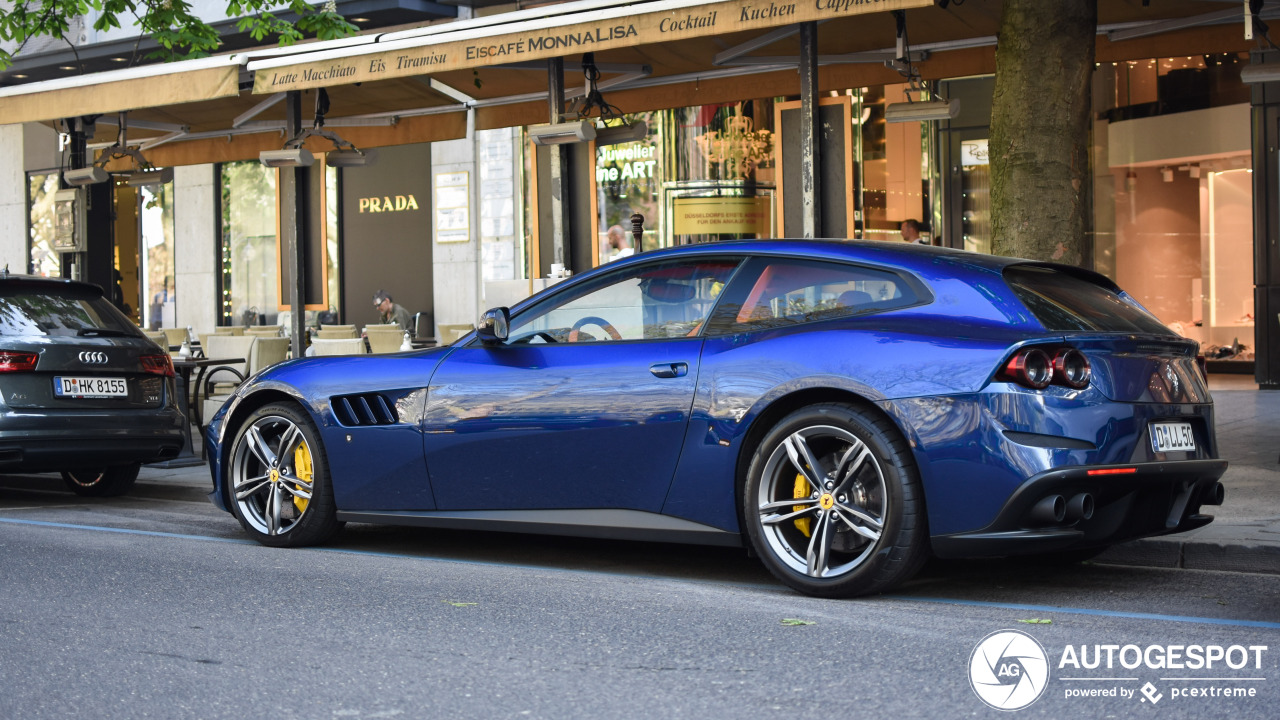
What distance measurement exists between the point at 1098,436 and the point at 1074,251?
3.34 meters

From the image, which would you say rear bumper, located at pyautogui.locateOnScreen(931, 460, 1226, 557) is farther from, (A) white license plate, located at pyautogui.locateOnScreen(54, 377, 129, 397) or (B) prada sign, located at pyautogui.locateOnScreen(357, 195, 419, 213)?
(B) prada sign, located at pyautogui.locateOnScreen(357, 195, 419, 213)

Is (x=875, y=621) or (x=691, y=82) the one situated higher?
(x=691, y=82)

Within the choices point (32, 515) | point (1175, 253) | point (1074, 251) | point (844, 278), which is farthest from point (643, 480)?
point (1175, 253)

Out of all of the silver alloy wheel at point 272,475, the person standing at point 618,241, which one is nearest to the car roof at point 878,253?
the silver alloy wheel at point 272,475

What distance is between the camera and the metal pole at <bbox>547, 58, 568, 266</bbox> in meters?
11.2

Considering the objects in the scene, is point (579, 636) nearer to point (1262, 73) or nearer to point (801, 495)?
point (801, 495)

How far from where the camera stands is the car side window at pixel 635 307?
19.6 ft

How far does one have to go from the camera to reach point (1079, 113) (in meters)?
8.11

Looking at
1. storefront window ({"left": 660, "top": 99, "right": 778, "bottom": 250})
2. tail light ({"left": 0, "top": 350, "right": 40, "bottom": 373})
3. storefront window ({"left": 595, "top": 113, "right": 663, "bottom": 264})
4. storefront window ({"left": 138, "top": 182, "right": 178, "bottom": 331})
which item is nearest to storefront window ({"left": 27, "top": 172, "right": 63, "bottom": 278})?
storefront window ({"left": 138, "top": 182, "right": 178, "bottom": 331})

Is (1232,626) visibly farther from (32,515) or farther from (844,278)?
(32,515)

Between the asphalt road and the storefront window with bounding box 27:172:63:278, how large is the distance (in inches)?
935

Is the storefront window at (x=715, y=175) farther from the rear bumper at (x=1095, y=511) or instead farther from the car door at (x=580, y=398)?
the rear bumper at (x=1095, y=511)

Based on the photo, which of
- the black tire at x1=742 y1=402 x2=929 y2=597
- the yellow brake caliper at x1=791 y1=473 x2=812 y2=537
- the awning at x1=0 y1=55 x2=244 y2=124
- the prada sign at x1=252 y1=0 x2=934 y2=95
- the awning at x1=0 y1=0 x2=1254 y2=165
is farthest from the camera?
the awning at x1=0 y1=55 x2=244 y2=124

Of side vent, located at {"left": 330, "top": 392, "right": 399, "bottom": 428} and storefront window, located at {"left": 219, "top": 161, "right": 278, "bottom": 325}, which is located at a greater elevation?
storefront window, located at {"left": 219, "top": 161, "right": 278, "bottom": 325}
